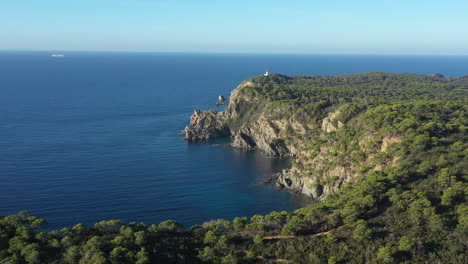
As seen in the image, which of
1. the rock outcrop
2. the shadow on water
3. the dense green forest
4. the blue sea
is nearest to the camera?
the dense green forest

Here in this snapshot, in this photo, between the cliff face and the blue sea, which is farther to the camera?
the cliff face

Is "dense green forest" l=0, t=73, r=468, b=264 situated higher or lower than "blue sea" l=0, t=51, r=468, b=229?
higher

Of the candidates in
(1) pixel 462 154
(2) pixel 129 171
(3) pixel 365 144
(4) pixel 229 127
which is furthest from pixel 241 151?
(1) pixel 462 154

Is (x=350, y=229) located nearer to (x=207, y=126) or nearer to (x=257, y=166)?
(x=257, y=166)

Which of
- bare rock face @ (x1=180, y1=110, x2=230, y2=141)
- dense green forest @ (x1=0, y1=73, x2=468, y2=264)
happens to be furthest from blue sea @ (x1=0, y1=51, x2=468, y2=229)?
dense green forest @ (x1=0, y1=73, x2=468, y2=264)

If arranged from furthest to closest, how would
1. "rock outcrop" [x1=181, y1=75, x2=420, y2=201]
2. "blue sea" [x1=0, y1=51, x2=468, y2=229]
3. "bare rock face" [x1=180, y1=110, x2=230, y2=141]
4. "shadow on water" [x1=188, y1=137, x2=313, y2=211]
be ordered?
1. "bare rock face" [x1=180, y1=110, x2=230, y2=141]
2. "shadow on water" [x1=188, y1=137, x2=313, y2=211]
3. "rock outcrop" [x1=181, y1=75, x2=420, y2=201]
4. "blue sea" [x1=0, y1=51, x2=468, y2=229]

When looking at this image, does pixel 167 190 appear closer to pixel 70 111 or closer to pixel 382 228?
pixel 382 228

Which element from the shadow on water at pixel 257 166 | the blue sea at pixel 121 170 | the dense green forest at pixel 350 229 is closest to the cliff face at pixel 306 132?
the shadow on water at pixel 257 166

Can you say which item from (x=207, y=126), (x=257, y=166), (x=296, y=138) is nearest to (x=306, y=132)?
(x=296, y=138)

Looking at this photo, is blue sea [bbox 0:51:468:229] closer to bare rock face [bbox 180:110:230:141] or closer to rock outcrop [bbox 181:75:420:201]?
rock outcrop [bbox 181:75:420:201]
